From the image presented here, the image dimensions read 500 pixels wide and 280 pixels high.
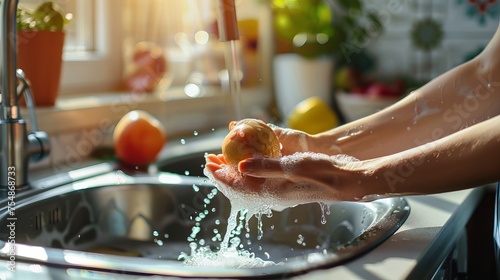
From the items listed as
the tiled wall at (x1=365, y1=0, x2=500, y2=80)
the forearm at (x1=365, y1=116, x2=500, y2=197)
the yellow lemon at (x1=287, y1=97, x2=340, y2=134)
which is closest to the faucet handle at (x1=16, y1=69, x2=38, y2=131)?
the forearm at (x1=365, y1=116, x2=500, y2=197)

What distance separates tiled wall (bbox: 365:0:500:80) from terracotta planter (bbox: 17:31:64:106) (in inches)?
42.1

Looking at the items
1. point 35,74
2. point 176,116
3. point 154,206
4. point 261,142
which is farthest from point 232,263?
point 176,116

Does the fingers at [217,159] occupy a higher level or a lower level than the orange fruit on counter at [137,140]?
higher

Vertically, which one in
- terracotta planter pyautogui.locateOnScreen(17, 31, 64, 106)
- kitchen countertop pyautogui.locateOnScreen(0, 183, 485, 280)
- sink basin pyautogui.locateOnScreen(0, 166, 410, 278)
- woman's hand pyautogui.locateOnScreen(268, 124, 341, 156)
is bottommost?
sink basin pyautogui.locateOnScreen(0, 166, 410, 278)

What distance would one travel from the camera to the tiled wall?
183 cm

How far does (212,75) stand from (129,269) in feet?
3.97

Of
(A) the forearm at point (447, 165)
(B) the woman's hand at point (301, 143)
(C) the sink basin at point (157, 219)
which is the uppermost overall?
(A) the forearm at point (447, 165)

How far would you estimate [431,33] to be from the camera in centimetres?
188

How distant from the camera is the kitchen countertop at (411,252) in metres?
0.60

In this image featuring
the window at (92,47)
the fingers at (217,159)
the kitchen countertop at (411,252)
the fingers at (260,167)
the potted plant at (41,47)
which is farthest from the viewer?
the window at (92,47)

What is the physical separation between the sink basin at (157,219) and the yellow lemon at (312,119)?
46cm

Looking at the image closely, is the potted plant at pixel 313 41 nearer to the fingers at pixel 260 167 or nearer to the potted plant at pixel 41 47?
the potted plant at pixel 41 47

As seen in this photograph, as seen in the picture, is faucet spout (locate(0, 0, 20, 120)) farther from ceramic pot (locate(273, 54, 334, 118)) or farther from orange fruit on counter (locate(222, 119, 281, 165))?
ceramic pot (locate(273, 54, 334, 118))

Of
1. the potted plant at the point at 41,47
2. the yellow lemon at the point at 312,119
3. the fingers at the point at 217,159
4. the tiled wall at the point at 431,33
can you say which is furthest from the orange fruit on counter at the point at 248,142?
the tiled wall at the point at 431,33
